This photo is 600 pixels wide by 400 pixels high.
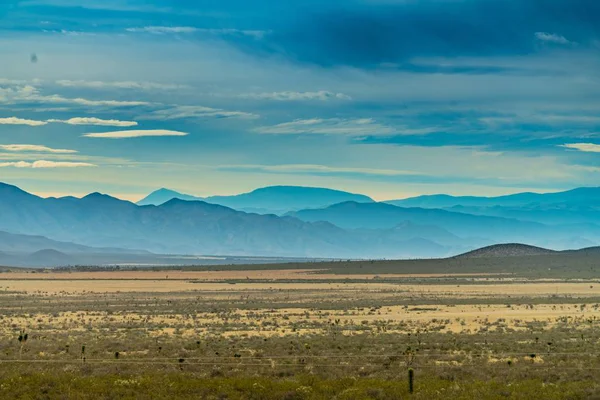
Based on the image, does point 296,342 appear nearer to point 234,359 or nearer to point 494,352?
point 234,359

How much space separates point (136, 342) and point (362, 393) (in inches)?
671

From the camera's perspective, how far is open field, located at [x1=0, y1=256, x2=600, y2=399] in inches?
1038

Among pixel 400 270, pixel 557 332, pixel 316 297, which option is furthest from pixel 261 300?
pixel 400 270

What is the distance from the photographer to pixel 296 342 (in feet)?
127

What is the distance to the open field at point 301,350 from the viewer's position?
1038 inches

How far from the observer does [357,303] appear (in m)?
73.5

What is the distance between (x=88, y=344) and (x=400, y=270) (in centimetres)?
12845

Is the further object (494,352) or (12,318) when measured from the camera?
(12,318)

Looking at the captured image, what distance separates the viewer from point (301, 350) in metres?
35.7

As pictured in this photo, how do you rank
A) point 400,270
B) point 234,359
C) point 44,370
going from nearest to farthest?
point 44,370 < point 234,359 < point 400,270

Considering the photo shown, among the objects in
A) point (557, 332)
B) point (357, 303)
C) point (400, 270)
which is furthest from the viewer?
point (400, 270)

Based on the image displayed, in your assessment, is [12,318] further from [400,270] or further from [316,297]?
[400,270]

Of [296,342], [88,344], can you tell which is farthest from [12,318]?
[296,342]

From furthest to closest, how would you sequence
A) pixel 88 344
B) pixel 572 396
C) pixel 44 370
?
pixel 88 344, pixel 44 370, pixel 572 396
